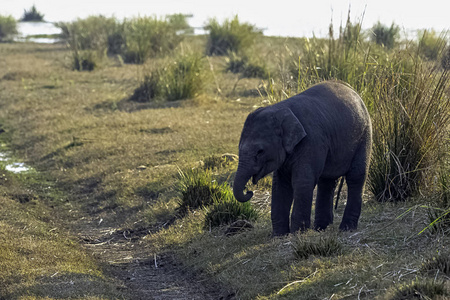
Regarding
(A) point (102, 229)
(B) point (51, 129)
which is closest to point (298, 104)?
(A) point (102, 229)

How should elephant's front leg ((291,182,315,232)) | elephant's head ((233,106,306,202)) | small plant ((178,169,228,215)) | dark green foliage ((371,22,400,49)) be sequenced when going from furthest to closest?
dark green foliage ((371,22,400,49)), small plant ((178,169,228,215)), elephant's front leg ((291,182,315,232)), elephant's head ((233,106,306,202))

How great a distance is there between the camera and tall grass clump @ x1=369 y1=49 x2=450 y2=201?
26.3 feet

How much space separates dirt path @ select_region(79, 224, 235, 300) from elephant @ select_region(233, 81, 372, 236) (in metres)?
1.11

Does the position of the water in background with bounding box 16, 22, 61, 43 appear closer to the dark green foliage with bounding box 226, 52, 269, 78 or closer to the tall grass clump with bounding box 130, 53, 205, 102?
the dark green foliage with bounding box 226, 52, 269, 78

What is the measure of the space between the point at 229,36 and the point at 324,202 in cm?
2318

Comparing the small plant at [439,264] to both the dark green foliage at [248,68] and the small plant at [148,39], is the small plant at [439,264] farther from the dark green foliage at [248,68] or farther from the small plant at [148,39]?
the small plant at [148,39]

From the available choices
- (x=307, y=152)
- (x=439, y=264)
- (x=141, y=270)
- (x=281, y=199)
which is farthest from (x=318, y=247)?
(x=141, y=270)

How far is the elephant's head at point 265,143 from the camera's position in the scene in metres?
6.61

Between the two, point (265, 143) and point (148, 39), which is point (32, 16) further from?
point (265, 143)

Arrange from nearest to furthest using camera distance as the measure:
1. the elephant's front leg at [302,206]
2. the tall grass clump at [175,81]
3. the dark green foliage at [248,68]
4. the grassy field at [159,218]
→ the grassy field at [159,218], the elephant's front leg at [302,206], the tall grass clump at [175,81], the dark green foliage at [248,68]

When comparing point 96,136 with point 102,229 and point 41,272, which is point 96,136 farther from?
point 41,272

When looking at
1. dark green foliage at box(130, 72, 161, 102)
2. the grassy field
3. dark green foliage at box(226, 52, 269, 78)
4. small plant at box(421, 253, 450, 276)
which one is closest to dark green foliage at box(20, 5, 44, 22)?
dark green foliage at box(226, 52, 269, 78)

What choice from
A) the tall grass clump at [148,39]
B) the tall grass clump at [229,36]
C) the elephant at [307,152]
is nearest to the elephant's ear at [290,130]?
the elephant at [307,152]

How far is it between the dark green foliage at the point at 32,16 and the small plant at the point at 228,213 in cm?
5555
